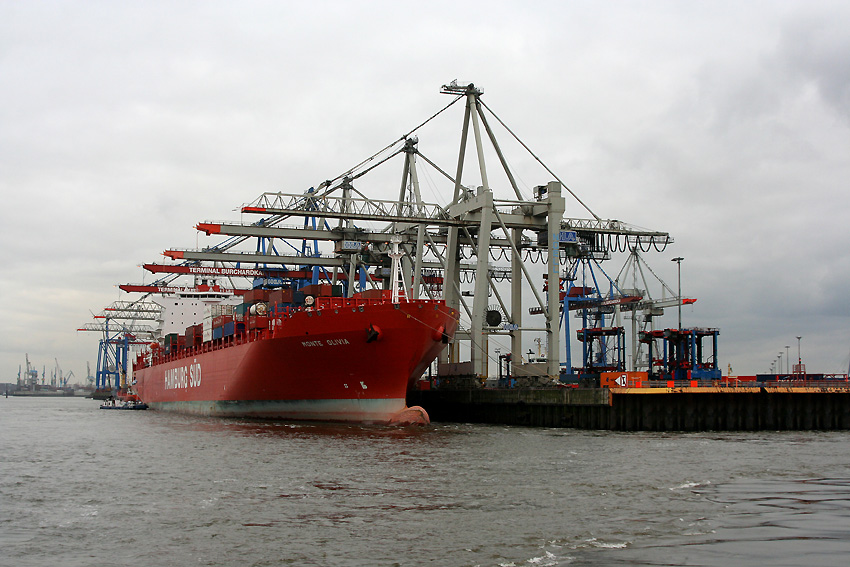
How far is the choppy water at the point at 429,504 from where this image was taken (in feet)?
34.3

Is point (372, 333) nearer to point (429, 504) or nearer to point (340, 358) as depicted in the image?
point (340, 358)

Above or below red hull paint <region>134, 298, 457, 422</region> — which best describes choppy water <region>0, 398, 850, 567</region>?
below

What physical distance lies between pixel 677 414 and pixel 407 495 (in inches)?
768

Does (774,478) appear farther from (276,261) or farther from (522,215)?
(276,261)

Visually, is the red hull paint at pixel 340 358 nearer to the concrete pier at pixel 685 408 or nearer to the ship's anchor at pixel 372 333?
the ship's anchor at pixel 372 333

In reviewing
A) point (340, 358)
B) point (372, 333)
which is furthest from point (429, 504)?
point (340, 358)

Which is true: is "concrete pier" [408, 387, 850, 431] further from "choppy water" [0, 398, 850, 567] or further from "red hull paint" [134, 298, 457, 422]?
"choppy water" [0, 398, 850, 567]

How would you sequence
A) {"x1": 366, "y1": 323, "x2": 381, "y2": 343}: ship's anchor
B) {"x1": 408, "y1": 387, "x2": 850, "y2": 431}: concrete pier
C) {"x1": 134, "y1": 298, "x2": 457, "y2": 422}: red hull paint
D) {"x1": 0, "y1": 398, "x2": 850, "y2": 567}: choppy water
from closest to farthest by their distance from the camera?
1. {"x1": 0, "y1": 398, "x2": 850, "y2": 567}: choppy water
2. {"x1": 366, "y1": 323, "x2": 381, "y2": 343}: ship's anchor
3. {"x1": 134, "y1": 298, "x2": 457, "y2": 422}: red hull paint
4. {"x1": 408, "y1": 387, "x2": 850, "y2": 431}: concrete pier

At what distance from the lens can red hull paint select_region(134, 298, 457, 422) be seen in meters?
30.7

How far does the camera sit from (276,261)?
1821 inches

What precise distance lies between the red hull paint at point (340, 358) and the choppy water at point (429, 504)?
19.9 feet

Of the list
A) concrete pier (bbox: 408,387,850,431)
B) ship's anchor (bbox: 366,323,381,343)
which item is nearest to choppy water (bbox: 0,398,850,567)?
concrete pier (bbox: 408,387,850,431)

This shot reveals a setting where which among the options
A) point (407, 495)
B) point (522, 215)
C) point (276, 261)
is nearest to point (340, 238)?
point (276, 261)

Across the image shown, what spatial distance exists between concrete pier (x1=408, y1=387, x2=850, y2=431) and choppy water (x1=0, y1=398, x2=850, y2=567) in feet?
17.7
